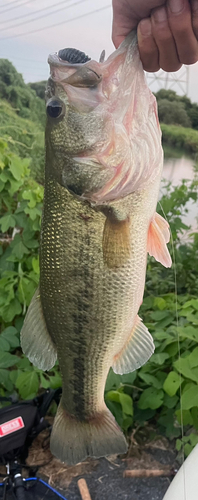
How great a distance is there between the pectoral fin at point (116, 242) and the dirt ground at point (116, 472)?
1812 millimetres

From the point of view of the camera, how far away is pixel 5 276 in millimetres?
2773

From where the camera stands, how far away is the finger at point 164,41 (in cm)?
100

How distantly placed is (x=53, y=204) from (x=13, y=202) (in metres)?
2.02

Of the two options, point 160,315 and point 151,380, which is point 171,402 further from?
point 160,315

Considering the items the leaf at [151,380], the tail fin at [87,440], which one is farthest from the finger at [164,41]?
the leaf at [151,380]

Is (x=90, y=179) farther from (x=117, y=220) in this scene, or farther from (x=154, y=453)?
(x=154, y=453)

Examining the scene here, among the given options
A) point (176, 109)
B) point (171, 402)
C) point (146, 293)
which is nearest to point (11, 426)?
point (171, 402)

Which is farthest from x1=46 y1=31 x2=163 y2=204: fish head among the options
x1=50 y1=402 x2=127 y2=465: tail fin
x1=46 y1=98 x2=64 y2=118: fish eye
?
x1=50 y1=402 x2=127 y2=465: tail fin

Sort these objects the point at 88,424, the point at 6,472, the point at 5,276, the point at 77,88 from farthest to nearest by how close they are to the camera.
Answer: the point at 5,276
the point at 6,472
the point at 88,424
the point at 77,88

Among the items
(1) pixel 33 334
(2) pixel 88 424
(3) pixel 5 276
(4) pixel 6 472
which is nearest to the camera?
(1) pixel 33 334

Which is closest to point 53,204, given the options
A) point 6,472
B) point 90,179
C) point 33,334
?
point 90,179

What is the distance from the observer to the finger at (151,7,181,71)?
1003 mm

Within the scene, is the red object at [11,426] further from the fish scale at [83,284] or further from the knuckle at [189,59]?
the knuckle at [189,59]

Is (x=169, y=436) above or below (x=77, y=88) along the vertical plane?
below
